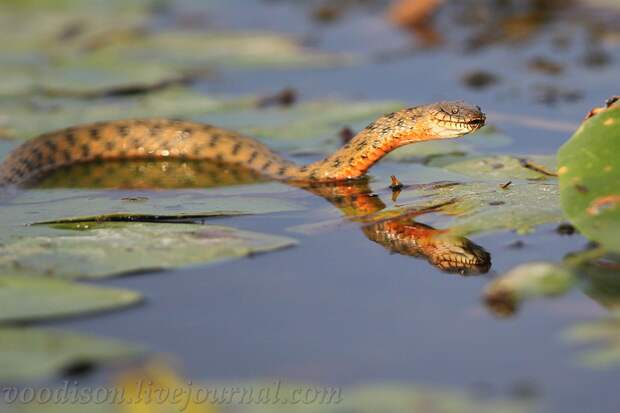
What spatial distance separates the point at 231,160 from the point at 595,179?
114 inches

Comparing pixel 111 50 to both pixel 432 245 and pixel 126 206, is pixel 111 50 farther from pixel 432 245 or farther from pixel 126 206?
pixel 432 245

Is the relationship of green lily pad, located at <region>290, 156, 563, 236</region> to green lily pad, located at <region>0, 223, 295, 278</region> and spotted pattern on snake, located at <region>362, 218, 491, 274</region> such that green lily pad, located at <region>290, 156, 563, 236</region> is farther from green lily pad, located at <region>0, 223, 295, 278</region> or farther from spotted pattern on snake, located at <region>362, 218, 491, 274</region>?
green lily pad, located at <region>0, 223, 295, 278</region>

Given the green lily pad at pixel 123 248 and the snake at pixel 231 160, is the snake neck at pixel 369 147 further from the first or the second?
the green lily pad at pixel 123 248

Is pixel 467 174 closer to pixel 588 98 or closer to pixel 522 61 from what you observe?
pixel 588 98

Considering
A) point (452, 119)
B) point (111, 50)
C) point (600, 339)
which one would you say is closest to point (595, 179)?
point (600, 339)

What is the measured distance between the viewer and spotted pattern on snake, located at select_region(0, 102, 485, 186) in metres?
6.02

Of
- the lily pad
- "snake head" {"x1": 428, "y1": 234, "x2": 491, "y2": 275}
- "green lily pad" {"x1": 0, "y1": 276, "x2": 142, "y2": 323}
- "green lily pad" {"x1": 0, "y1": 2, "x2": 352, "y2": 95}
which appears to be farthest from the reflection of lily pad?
"green lily pad" {"x1": 0, "y1": 2, "x2": 352, "y2": 95}

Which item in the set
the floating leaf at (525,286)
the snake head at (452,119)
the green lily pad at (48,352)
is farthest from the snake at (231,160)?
the green lily pad at (48,352)

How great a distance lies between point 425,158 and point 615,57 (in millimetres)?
3404

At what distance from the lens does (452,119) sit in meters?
5.89

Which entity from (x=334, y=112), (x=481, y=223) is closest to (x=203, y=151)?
(x=334, y=112)

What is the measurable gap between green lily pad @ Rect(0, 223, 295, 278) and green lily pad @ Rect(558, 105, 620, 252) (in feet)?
3.86

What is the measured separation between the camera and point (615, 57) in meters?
9.11

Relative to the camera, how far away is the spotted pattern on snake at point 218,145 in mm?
6023
